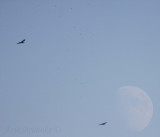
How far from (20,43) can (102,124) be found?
1343 cm

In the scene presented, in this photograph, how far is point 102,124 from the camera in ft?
105

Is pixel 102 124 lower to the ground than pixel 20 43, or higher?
lower

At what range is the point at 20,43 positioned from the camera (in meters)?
28.5

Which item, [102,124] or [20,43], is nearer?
[20,43]
